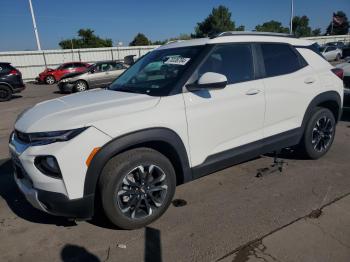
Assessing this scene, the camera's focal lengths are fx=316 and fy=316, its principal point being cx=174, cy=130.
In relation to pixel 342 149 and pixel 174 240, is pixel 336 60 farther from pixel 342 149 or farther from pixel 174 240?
pixel 174 240

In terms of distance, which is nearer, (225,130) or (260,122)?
(225,130)

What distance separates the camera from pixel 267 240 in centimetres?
286

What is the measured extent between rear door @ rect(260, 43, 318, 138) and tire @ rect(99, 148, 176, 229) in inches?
60.5

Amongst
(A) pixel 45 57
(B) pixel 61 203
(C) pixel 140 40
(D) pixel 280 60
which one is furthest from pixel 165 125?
(C) pixel 140 40

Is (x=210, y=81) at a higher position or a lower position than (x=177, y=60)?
→ lower

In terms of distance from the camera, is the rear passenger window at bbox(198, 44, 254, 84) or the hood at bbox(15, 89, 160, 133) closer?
the hood at bbox(15, 89, 160, 133)

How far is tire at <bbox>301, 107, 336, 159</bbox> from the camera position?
4.49 m

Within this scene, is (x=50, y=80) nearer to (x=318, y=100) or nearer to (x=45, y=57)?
(x=45, y=57)

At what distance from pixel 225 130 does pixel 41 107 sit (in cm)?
201

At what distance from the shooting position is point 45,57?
27891mm

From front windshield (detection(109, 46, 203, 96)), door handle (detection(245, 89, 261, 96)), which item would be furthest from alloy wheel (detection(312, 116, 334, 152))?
front windshield (detection(109, 46, 203, 96))

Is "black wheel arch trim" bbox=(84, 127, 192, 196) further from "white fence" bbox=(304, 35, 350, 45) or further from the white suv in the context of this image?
"white fence" bbox=(304, 35, 350, 45)

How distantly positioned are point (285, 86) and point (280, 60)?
1.19ft

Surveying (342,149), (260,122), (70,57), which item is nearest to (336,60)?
(70,57)
